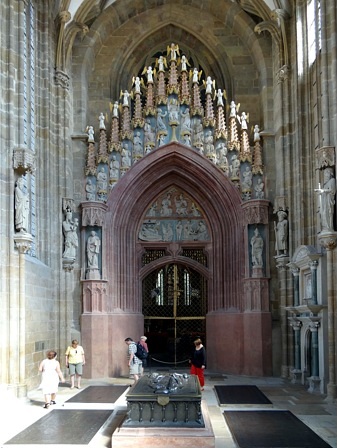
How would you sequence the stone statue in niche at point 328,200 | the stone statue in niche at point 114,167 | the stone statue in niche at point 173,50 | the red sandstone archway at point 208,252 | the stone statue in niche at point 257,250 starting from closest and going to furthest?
the stone statue in niche at point 328,200 < the stone statue in niche at point 257,250 < the red sandstone archway at point 208,252 < the stone statue in niche at point 114,167 < the stone statue in niche at point 173,50

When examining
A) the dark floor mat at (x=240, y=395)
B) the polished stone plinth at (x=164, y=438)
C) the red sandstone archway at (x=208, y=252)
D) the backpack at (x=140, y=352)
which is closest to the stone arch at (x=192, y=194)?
the red sandstone archway at (x=208, y=252)

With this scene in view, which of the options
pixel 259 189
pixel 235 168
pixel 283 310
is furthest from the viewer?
pixel 235 168

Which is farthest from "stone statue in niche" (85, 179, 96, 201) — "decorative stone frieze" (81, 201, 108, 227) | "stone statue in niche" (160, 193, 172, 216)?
"stone statue in niche" (160, 193, 172, 216)

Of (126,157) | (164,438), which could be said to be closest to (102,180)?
(126,157)

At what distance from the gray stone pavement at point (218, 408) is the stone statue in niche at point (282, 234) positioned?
3.97m

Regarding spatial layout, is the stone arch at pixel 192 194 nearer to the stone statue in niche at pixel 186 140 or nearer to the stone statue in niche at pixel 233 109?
the stone statue in niche at pixel 186 140

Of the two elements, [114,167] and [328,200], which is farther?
[114,167]

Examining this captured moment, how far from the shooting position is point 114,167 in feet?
74.3

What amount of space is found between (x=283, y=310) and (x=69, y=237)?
7.10 m

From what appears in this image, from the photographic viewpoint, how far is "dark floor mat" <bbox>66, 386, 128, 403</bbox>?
1591 cm

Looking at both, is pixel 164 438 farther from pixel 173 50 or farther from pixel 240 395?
pixel 173 50

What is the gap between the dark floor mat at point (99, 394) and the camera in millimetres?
15914

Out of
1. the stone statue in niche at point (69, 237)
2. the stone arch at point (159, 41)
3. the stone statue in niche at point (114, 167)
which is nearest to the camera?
the stone statue in niche at point (69, 237)

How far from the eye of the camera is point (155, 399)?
11070mm
